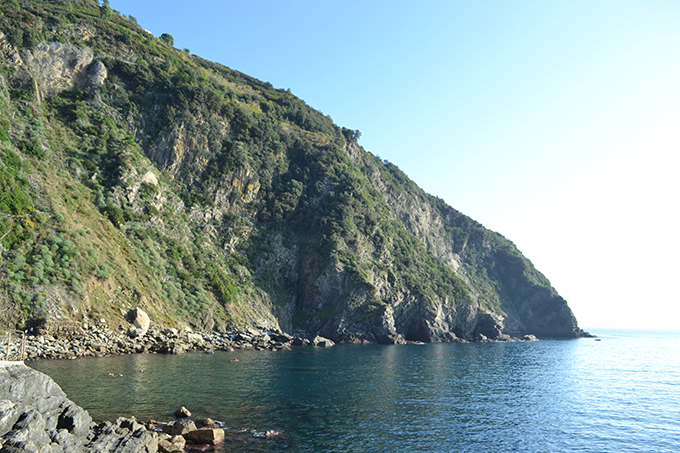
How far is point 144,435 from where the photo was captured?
1731cm

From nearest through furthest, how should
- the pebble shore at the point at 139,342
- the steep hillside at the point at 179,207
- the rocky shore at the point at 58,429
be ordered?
1. the rocky shore at the point at 58,429
2. the pebble shore at the point at 139,342
3. the steep hillside at the point at 179,207

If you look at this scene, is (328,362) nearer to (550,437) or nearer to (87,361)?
(87,361)

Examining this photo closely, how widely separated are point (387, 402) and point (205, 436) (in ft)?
50.1

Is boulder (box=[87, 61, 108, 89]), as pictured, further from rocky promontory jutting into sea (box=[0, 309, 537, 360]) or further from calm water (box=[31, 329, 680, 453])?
calm water (box=[31, 329, 680, 453])

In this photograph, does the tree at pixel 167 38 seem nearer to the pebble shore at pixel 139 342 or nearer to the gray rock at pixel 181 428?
the pebble shore at pixel 139 342

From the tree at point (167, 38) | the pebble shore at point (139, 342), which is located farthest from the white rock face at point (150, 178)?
the tree at point (167, 38)

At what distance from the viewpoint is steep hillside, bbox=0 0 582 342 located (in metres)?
48.7

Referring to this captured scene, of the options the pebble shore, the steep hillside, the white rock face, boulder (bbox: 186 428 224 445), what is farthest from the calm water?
the white rock face

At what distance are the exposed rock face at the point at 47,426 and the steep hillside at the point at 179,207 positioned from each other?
2924cm

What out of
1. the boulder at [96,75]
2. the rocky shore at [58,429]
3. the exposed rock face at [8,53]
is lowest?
the rocky shore at [58,429]

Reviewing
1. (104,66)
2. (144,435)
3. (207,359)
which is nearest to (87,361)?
(207,359)

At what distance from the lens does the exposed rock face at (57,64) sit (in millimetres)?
71188

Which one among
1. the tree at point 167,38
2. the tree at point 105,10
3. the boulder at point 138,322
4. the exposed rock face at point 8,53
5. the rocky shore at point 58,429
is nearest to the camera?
the rocky shore at point 58,429

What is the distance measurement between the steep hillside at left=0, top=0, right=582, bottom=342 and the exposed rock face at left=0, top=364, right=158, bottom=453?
29.2 meters
